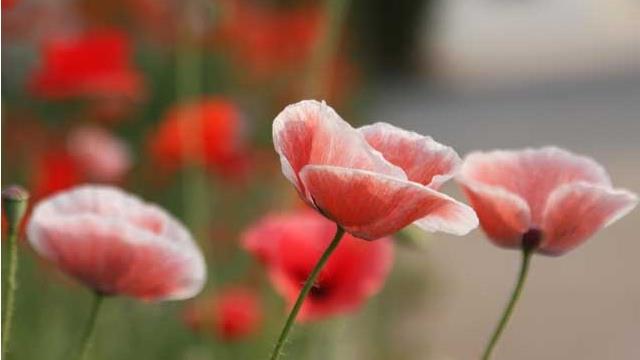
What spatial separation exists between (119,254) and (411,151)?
0.15 m

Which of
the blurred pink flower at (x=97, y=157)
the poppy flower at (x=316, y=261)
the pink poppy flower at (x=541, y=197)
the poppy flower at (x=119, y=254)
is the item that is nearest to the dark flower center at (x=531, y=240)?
the pink poppy flower at (x=541, y=197)

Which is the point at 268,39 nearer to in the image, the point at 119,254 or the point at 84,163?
the point at 84,163

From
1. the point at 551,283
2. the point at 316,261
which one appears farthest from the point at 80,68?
the point at 551,283

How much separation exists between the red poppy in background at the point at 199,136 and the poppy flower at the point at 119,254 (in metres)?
0.72

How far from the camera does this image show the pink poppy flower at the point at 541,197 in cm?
62

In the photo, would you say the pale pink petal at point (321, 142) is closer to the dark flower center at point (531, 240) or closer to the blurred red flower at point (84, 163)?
the dark flower center at point (531, 240)

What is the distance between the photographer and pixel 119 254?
0.67m

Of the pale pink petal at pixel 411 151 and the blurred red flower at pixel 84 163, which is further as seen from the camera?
the blurred red flower at pixel 84 163

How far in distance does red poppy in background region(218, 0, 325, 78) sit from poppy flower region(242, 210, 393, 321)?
6.39ft

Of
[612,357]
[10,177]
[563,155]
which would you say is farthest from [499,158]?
[612,357]

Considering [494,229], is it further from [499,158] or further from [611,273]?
[611,273]

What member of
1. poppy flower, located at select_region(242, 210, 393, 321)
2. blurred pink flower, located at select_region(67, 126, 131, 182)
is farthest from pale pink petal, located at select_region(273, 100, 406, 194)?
blurred pink flower, located at select_region(67, 126, 131, 182)

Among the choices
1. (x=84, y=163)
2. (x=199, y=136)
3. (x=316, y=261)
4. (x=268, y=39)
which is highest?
(x=316, y=261)

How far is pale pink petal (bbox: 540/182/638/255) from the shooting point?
62cm
